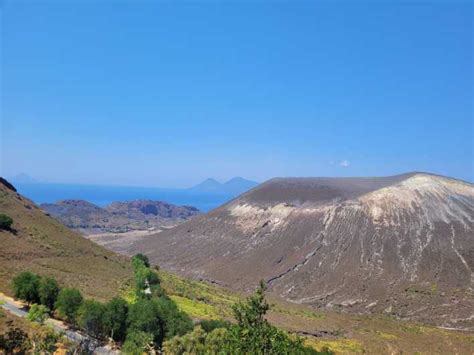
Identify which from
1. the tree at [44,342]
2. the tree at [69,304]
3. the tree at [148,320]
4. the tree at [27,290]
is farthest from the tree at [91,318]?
the tree at [44,342]

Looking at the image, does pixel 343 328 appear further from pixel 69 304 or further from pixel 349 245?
pixel 69 304

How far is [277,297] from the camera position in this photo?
8325 centimetres

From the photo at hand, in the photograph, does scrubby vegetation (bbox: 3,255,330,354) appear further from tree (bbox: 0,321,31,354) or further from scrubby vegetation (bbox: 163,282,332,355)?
scrubby vegetation (bbox: 163,282,332,355)

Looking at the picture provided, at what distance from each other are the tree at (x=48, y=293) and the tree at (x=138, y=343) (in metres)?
8.40

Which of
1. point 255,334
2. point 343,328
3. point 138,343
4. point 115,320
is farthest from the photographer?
point 343,328

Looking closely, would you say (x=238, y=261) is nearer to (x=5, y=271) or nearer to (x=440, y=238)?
(x=440, y=238)

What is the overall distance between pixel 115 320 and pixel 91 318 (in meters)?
1.89

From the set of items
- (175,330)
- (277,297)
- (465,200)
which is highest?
(465,200)

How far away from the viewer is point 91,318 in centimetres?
3397

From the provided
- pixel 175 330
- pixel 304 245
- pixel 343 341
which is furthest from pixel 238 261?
pixel 175 330

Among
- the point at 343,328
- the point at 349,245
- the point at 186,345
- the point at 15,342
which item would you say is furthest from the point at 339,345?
the point at 349,245

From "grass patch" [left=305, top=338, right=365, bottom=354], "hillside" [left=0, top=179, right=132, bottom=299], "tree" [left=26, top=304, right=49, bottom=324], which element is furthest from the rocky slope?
"tree" [left=26, top=304, right=49, bottom=324]

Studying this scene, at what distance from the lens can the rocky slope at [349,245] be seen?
80062mm

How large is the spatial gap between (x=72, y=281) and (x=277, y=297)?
44.0 m
